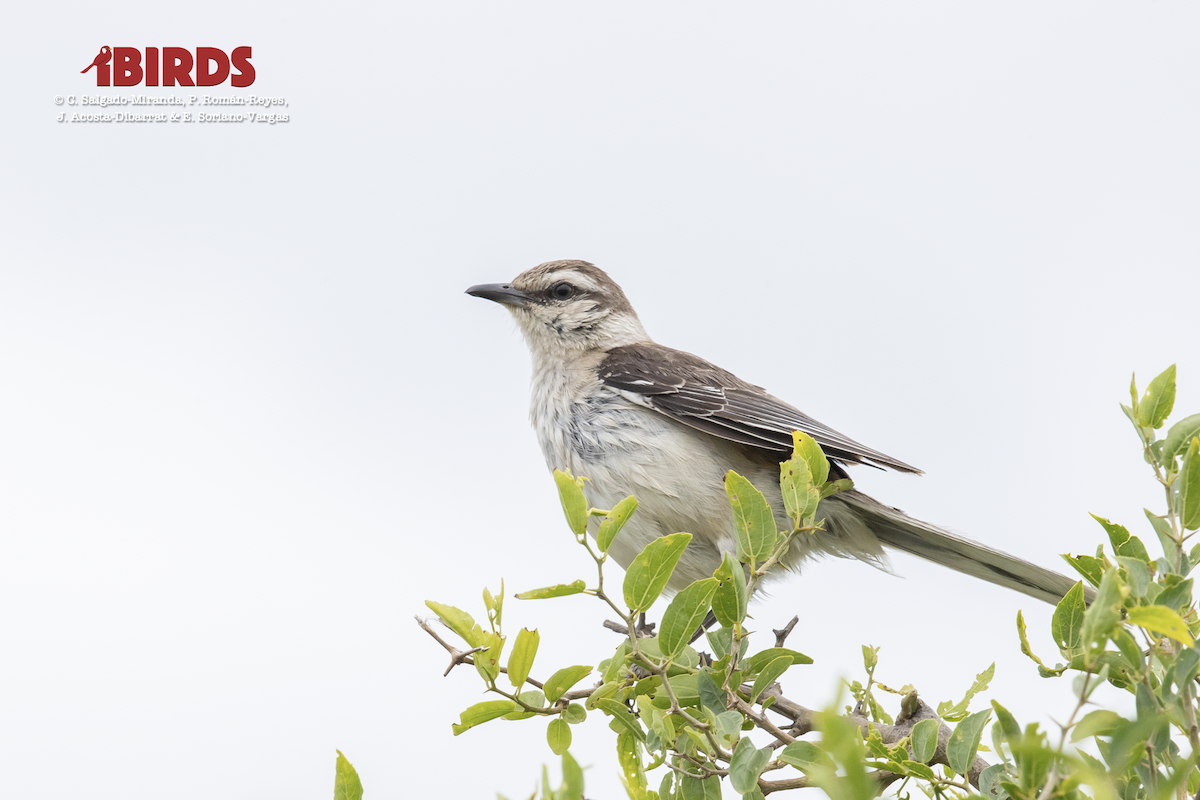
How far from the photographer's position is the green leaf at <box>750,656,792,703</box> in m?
3.26

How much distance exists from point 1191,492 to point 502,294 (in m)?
5.13

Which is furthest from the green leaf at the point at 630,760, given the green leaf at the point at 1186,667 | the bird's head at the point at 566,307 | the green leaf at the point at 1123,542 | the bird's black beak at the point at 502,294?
the bird's black beak at the point at 502,294

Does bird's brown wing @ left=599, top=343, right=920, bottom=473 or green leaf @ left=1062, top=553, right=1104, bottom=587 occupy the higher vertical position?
bird's brown wing @ left=599, top=343, right=920, bottom=473

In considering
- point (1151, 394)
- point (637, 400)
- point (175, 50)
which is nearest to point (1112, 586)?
point (1151, 394)

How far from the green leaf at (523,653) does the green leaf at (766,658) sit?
2.27 feet

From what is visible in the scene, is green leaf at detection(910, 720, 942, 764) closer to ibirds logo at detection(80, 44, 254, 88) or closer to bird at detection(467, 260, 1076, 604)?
bird at detection(467, 260, 1076, 604)

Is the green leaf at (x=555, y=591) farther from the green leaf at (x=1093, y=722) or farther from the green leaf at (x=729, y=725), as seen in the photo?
the green leaf at (x=1093, y=722)

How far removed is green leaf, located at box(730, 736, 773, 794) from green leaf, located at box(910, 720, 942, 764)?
0.54 metres

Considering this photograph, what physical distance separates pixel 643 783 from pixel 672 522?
228 centimetres

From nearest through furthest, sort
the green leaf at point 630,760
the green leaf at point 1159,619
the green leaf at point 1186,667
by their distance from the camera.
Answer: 1. the green leaf at point 1159,619
2. the green leaf at point 1186,667
3. the green leaf at point 630,760

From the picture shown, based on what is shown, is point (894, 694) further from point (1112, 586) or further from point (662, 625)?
point (1112, 586)

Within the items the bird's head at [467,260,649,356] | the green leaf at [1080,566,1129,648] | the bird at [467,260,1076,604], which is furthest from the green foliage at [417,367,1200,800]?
the bird's head at [467,260,649,356]

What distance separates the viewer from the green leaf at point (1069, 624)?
107 inches

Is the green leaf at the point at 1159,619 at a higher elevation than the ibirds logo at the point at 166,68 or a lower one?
lower
